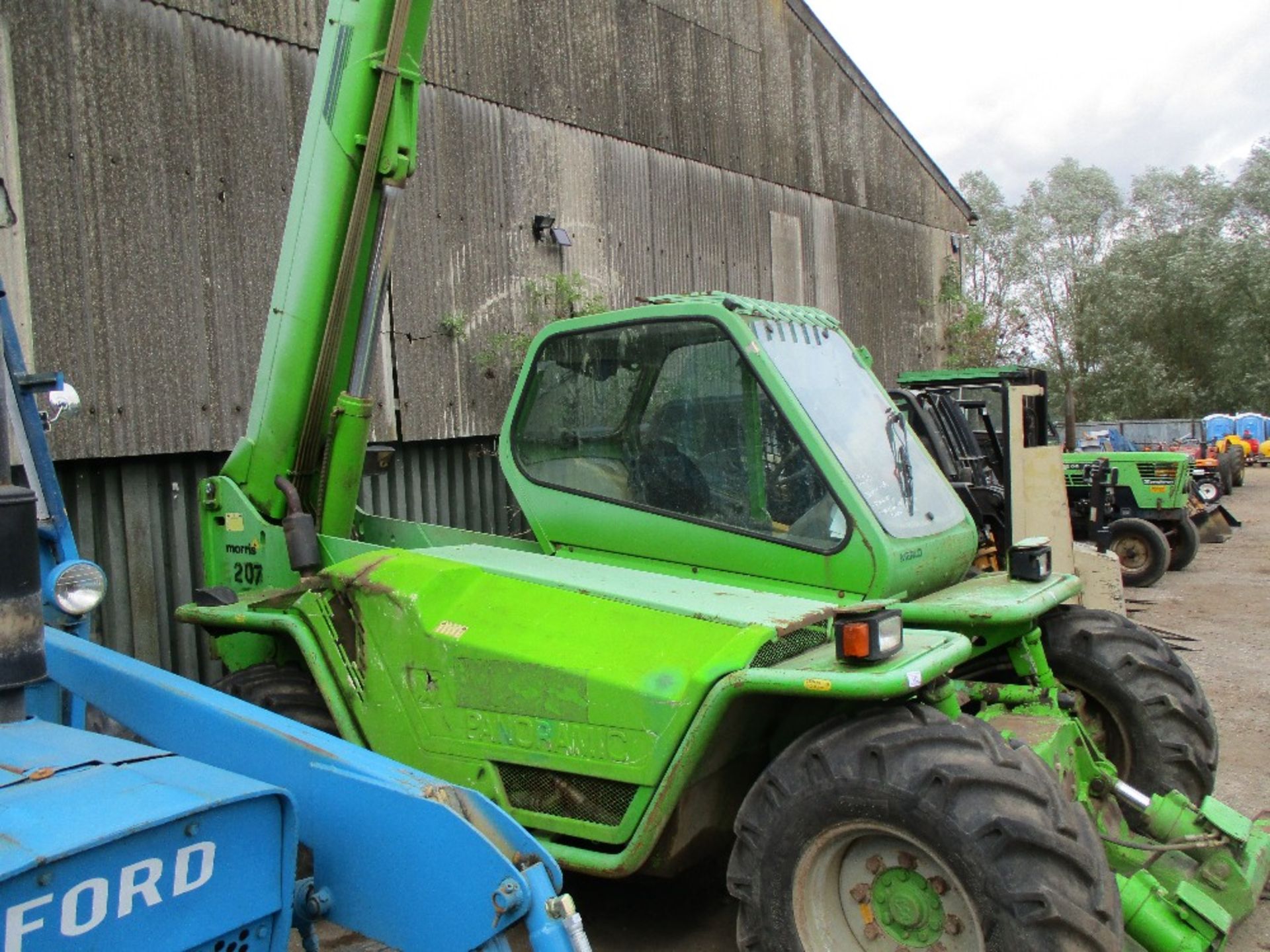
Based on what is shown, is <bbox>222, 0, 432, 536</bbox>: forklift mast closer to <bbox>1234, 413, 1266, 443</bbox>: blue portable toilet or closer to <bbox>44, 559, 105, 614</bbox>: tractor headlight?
<bbox>44, 559, 105, 614</bbox>: tractor headlight

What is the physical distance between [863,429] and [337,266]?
2373 mm

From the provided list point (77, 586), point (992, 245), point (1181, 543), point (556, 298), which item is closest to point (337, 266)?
point (77, 586)

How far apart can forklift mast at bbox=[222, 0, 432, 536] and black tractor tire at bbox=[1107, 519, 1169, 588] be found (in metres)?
10.9

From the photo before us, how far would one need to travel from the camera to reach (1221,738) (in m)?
6.41

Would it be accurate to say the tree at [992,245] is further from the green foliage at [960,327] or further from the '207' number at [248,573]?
the '207' number at [248,573]

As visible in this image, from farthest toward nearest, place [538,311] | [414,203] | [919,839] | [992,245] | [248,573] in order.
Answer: [992,245], [538,311], [414,203], [248,573], [919,839]

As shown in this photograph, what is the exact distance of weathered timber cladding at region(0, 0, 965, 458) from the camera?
5.77 m

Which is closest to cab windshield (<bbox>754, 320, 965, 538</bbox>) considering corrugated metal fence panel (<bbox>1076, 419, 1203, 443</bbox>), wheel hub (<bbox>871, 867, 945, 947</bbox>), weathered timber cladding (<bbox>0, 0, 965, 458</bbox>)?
wheel hub (<bbox>871, 867, 945, 947</bbox>)

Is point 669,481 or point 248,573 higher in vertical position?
point 669,481

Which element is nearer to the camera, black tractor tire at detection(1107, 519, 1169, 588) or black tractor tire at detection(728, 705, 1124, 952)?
black tractor tire at detection(728, 705, 1124, 952)

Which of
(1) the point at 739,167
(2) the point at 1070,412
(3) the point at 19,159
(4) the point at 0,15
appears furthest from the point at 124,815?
(2) the point at 1070,412

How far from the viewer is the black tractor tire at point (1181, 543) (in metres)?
13.5

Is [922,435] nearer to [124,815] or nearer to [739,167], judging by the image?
[739,167]

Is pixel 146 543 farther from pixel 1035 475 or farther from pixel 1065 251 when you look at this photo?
pixel 1065 251
